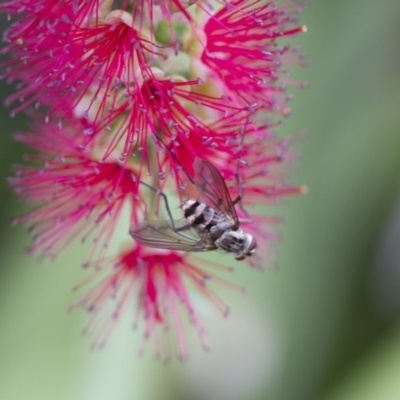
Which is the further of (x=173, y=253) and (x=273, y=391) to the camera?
(x=273, y=391)

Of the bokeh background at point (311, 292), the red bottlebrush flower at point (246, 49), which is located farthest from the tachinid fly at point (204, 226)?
the bokeh background at point (311, 292)

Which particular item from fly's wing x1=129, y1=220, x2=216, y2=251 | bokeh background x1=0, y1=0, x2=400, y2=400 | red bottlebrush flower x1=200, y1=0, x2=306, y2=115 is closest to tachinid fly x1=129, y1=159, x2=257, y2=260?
fly's wing x1=129, y1=220, x2=216, y2=251

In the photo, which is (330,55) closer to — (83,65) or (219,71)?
(219,71)

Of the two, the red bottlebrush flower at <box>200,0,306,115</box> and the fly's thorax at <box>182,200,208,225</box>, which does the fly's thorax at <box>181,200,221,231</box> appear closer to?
the fly's thorax at <box>182,200,208,225</box>

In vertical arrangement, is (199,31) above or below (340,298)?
above

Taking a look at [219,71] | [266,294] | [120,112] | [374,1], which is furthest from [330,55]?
[120,112]

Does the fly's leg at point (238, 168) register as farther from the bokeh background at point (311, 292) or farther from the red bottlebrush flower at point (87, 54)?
the bokeh background at point (311, 292)
